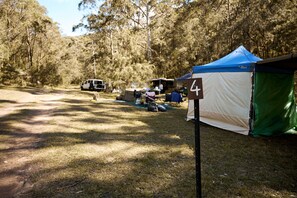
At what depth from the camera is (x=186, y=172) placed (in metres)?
4.19

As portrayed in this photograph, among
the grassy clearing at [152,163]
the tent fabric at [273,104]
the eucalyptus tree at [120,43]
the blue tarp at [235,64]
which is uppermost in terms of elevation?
the eucalyptus tree at [120,43]

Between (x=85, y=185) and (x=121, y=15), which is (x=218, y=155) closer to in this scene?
(x=85, y=185)

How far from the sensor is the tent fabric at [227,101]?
22.8 ft

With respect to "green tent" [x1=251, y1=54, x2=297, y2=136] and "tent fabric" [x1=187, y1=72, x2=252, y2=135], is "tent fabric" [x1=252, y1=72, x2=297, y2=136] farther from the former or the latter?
"tent fabric" [x1=187, y1=72, x2=252, y2=135]

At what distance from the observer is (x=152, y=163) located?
459 centimetres

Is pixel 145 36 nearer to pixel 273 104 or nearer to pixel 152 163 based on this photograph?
pixel 273 104

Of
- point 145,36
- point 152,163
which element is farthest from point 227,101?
point 145,36

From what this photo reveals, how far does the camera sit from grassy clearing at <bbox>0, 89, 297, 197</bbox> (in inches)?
140

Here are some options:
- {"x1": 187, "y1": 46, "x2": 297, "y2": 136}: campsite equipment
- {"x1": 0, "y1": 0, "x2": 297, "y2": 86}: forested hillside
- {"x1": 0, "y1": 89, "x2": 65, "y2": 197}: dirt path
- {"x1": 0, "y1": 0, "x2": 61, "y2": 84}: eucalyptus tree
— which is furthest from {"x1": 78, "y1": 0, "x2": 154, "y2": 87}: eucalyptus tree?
{"x1": 187, "y1": 46, "x2": 297, "y2": 136}: campsite equipment

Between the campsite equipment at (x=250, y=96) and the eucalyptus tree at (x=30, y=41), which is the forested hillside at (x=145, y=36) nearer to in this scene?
the eucalyptus tree at (x=30, y=41)

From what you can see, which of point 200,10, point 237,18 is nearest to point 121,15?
point 200,10

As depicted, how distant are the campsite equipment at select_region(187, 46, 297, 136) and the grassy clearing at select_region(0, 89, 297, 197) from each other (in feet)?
1.71

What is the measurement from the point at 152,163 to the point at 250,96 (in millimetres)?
4103

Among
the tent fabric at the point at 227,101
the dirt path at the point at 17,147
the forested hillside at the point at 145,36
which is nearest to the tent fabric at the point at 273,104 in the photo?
the tent fabric at the point at 227,101
